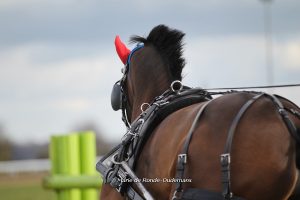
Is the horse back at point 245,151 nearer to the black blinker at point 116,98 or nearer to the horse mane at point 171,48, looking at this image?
the horse mane at point 171,48

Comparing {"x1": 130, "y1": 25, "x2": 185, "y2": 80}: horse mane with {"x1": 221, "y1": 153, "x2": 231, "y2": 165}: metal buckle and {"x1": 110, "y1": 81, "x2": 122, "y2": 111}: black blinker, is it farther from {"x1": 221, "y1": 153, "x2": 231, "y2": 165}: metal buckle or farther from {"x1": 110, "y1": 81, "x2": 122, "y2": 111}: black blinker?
{"x1": 221, "y1": 153, "x2": 231, "y2": 165}: metal buckle

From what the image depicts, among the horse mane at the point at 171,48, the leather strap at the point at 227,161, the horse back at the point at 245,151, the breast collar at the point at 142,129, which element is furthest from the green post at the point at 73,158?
the leather strap at the point at 227,161

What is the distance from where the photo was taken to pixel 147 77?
17.2 ft

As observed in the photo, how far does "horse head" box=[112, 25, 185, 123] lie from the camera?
17.0ft

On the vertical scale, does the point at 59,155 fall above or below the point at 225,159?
below

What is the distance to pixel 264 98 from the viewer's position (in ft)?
12.6

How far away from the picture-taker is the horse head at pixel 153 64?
517cm

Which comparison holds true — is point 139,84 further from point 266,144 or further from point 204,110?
point 266,144

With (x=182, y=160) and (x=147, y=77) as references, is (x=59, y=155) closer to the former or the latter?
(x=147, y=77)

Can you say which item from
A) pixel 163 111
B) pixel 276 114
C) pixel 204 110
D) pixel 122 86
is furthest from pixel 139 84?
pixel 276 114

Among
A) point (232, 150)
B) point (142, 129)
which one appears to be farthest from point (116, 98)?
point (232, 150)

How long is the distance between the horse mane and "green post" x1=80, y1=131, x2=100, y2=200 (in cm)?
182

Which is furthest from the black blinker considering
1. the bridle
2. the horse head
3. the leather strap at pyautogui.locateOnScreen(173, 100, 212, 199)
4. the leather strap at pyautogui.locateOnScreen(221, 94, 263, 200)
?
the leather strap at pyautogui.locateOnScreen(221, 94, 263, 200)

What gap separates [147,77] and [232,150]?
1.69 meters
